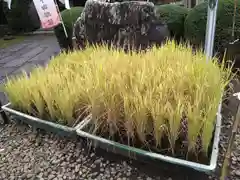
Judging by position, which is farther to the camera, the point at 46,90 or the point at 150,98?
the point at 46,90

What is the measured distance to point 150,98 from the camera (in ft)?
4.54

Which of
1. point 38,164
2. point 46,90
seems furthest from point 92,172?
point 46,90

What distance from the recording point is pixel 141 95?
1484 millimetres

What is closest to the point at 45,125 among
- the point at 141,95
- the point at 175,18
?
the point at 141,95

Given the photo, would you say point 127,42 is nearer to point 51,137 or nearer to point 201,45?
point 201,45

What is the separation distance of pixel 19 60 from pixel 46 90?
3073mm

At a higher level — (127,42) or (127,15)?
(127,15)

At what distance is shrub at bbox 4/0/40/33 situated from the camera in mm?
6484

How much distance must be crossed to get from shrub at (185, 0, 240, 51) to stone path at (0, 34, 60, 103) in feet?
8.43

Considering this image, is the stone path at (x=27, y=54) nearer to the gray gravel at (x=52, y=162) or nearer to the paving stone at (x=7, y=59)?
the paving stone at (x=7, y=59)

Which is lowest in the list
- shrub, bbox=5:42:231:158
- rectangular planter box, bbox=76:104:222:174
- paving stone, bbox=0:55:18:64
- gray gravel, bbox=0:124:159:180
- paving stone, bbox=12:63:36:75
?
paving stone, bbox=0:55:18:64

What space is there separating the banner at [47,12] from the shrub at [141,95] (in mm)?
1311

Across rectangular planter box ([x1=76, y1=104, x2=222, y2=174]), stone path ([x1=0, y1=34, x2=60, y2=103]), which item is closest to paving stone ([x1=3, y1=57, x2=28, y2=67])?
stone path ([x1=0, y1=34, x2=60, y2=103])

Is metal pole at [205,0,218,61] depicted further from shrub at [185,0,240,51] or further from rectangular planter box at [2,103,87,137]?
rectangular planter box at [2,103,87,137]
